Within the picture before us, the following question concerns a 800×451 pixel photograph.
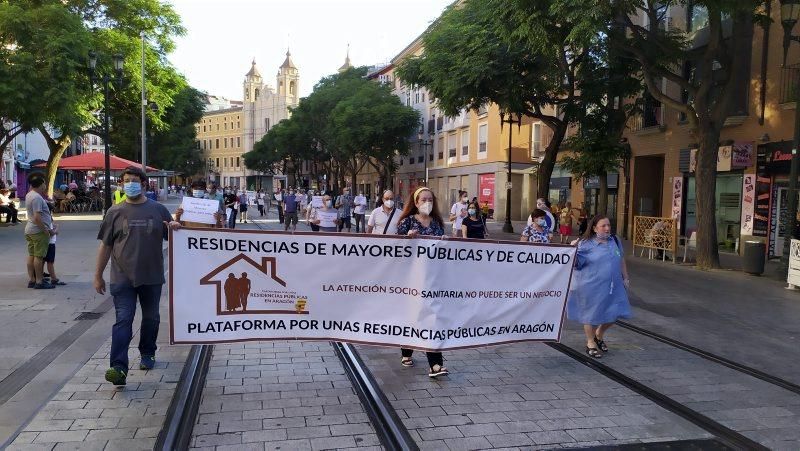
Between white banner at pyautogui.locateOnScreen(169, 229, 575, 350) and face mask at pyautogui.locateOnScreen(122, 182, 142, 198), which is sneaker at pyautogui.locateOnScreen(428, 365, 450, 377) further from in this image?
face mask at pyautogui.locateOnScreen(122, 182, 142, 198)

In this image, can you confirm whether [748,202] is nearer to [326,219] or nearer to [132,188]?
[326,219]

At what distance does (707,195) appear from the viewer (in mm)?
15430

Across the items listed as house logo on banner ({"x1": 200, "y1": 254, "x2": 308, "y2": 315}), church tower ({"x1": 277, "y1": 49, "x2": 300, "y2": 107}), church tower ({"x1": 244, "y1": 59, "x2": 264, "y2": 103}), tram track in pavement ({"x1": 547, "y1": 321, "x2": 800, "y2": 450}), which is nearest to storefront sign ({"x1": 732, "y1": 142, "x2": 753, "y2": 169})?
tram track in pavement ({"x1": 547, "y1": 321, "x2": 800, "y2": 450})

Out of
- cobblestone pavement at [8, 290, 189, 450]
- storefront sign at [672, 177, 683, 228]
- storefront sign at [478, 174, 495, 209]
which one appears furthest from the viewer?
storefront sign at [478, 174, 495, 209]

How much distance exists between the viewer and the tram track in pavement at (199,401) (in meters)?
4.27

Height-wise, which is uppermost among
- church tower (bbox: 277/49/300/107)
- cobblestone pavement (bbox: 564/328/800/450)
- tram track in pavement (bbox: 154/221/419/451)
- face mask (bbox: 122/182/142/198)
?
church tower (bbox: 277/49/300/107)

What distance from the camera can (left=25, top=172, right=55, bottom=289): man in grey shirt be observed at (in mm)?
9727

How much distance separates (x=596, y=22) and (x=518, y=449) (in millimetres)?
10109

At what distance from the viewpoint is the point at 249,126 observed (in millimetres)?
125438

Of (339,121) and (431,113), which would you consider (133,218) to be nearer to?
(339,121)

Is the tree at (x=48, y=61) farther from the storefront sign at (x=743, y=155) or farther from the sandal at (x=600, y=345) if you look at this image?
the storefront sign at (x=743, y=155)

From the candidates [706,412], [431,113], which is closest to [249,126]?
[431,113]

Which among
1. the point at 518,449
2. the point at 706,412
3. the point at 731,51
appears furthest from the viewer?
the point at 731,51

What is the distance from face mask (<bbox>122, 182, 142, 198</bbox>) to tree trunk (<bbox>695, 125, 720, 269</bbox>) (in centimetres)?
1391
